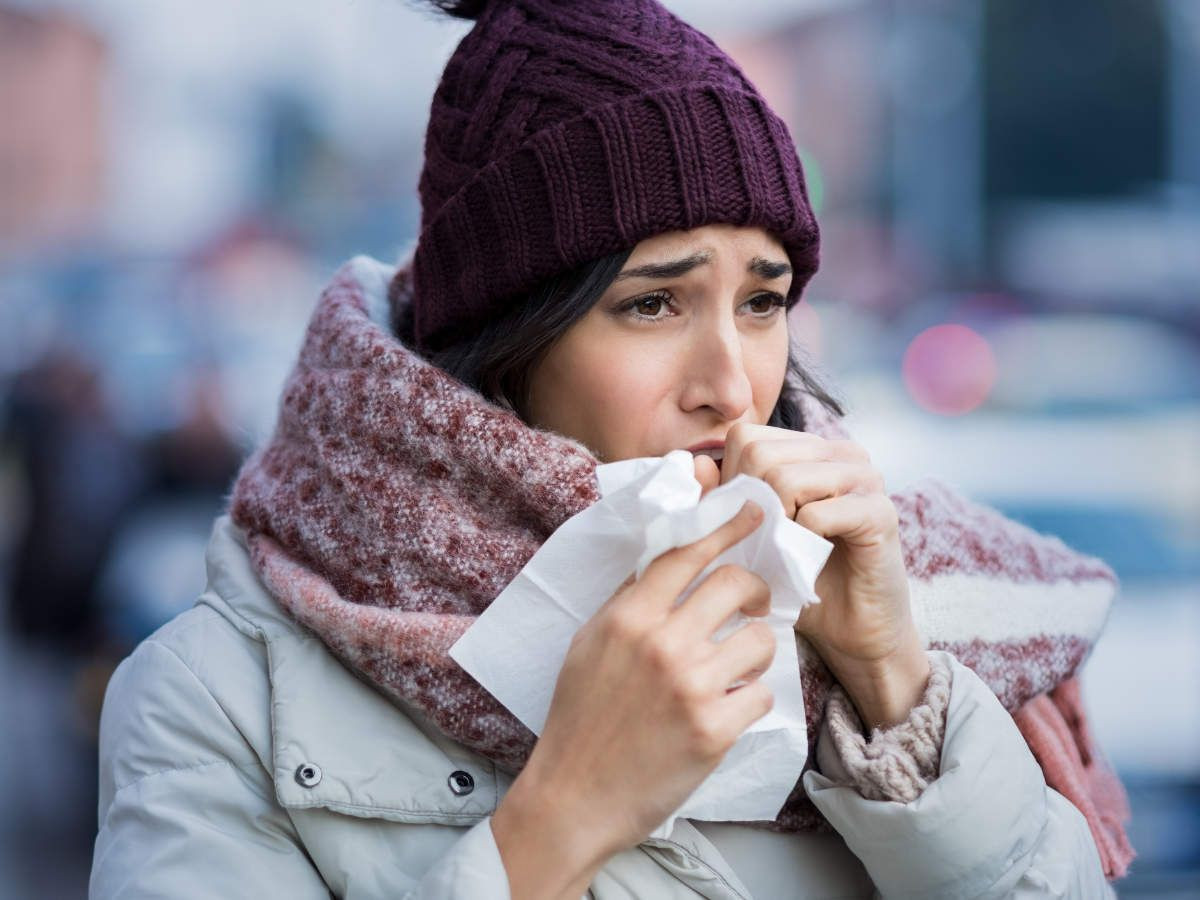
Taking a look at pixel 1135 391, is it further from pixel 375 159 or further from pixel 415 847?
pixel 375 159

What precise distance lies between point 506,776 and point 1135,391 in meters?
6.31

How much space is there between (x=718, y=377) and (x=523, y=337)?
13.0 inches

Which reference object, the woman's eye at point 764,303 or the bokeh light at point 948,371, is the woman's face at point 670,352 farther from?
the bokeh light at point 948,371

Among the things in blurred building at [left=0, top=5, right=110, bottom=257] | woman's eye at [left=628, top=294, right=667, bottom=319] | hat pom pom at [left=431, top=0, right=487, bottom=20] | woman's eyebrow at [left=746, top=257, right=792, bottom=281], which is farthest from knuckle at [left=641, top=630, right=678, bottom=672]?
blurred building at [left=0, top=5, right=110, bottom=257]

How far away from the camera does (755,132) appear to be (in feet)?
6.82

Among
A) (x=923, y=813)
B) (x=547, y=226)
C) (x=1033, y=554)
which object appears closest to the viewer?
(x=923, y=813)

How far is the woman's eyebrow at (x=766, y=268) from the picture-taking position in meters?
2.04

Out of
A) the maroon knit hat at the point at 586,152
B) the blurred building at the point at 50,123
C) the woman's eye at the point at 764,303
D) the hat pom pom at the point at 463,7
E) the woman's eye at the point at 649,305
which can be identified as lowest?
the blurred building at the point at 50,123

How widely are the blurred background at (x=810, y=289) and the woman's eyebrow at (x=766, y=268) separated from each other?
623 mm

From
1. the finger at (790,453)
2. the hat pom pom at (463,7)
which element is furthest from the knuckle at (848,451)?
the hat pom pom at (463,7)

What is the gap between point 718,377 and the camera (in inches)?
75.9

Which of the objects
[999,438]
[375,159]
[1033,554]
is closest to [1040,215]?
[375,159]

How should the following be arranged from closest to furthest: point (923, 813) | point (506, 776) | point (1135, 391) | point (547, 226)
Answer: point (923, 813)
point (506, 776)
point (547, 226)
point (1135, 391)

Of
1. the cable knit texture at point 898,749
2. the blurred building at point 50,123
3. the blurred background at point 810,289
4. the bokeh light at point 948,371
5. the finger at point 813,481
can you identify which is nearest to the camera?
the finger at point 813,481
